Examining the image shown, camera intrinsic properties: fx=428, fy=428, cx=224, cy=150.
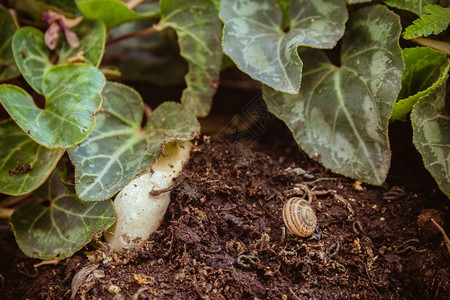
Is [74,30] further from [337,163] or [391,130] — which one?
[391,130]

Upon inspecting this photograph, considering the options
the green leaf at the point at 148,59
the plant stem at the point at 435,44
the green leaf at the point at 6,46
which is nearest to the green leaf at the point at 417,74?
the plant stem at the point at 435,44

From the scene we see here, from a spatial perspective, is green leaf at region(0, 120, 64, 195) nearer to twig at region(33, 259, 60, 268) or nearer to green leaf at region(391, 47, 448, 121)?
twig at region(33, 259, 60, 268)

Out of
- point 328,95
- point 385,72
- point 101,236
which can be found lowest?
point 101,236

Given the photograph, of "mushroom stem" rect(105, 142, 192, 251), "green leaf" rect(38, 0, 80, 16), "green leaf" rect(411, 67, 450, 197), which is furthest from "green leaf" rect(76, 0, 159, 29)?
"green leaf" rect(411, 67, 450, 197)

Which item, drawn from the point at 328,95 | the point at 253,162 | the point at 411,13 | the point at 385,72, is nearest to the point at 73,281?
the point at 253,162

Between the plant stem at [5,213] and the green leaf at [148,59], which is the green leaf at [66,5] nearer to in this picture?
the green leaf at [148,59]

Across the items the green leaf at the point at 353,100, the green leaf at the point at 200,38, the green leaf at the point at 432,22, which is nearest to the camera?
the green leaf at the point at 432,22

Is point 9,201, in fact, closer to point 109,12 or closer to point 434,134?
point 109,12
